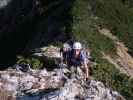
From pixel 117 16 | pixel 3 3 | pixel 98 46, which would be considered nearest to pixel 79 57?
pixel 98 46

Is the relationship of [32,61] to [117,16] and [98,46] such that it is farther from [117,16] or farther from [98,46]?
[117,16]

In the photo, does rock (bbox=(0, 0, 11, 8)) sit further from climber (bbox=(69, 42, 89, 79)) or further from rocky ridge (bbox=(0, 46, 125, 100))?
climber (bbox=(69, 42, 89, 79))

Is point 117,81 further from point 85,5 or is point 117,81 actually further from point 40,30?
point 40,30

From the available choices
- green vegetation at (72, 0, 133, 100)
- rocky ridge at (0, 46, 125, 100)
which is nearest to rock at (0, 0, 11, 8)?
green vegetation at (72, 0, 133, 100)

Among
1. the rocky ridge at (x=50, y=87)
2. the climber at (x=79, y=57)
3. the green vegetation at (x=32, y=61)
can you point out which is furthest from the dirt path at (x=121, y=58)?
the rocky ridge at (x=50, y=87)

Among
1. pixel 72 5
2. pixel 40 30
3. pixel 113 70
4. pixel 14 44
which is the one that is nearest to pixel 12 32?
pixel 14 44
